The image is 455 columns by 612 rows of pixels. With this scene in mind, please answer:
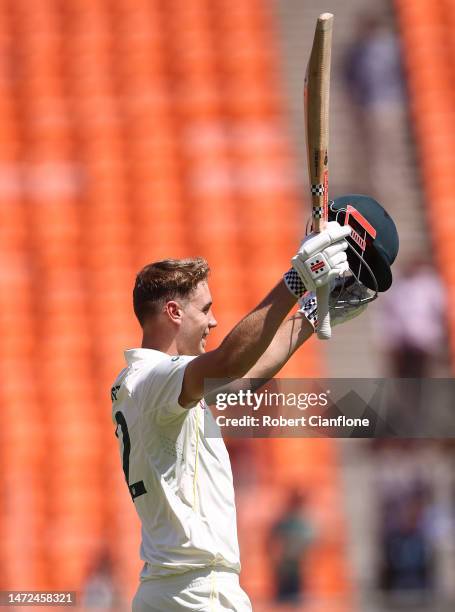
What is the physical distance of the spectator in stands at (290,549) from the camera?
6.36 meters

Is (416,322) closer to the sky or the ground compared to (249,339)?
closer to the ground

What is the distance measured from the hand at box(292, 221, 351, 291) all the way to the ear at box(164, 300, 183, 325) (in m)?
0.54

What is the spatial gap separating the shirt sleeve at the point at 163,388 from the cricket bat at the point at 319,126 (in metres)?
0.38

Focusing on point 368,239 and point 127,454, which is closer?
point 368,239

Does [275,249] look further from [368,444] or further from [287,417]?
[287,417]

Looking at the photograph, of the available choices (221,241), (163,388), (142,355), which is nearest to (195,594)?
(163,388)

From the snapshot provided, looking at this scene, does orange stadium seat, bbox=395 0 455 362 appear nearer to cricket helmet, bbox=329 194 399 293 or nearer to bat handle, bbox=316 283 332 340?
cricket helmet, bbox=329 194 399 293

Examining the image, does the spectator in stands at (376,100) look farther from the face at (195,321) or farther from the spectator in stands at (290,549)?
the face at (195,321)

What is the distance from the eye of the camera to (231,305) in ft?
25.6

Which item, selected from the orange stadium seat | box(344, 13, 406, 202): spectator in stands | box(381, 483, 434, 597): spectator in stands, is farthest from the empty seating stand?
the orange stadium seat

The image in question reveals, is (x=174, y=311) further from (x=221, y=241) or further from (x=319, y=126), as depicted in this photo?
(x=221, y=241)

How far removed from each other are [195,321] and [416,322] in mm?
4046

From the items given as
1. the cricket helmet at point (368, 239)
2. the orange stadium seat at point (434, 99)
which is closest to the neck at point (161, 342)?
the cricket helmet at point (368, 239)

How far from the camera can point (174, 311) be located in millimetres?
3158
